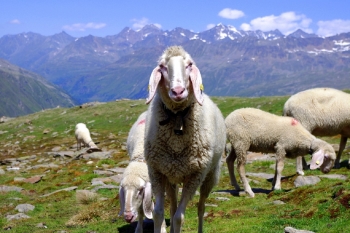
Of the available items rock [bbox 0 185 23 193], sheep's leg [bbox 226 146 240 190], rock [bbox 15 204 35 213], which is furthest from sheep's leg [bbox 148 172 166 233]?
rock [bbox 0 185 23 193]

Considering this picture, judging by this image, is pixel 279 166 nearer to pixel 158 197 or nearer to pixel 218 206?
pixel 218 206

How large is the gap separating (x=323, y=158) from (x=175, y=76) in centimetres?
1023

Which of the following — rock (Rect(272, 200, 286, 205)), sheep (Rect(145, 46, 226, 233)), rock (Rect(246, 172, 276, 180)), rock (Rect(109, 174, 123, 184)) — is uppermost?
sheep (Rect(145, 46, 226, 233))

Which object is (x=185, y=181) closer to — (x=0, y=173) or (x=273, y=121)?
(x=273, y=121)

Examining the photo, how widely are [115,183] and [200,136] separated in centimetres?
1231

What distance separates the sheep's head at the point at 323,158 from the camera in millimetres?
15477

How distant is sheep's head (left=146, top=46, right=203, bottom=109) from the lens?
7.49 meters

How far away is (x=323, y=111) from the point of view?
765 inches

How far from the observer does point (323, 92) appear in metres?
20.1

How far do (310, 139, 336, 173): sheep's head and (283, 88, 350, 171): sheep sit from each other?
380 cm

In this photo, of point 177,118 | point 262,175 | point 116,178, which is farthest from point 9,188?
point 177,118

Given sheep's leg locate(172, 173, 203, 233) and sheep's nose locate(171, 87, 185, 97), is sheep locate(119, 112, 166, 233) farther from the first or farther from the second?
sheep's nose locate(171, 87, 185, 97)

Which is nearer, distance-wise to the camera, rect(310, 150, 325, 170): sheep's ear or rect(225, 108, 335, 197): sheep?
rect(310, 150, 325, 170): sheep's ear

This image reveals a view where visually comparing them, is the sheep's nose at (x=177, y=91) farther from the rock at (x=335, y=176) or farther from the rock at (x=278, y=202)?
the rock at (x=335, y=176)
